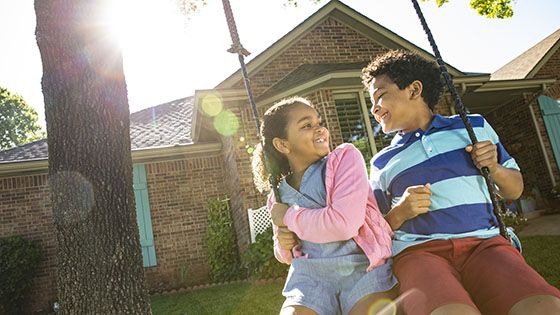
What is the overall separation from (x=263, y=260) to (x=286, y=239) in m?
6.15

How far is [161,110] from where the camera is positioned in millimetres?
14711

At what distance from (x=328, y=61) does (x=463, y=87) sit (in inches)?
129

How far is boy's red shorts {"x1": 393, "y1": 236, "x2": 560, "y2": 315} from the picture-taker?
5.49ft

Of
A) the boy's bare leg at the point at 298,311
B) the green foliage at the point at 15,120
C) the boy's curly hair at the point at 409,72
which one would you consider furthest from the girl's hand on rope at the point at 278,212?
the green foliage at the point at 15,120

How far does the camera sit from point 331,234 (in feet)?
6.34

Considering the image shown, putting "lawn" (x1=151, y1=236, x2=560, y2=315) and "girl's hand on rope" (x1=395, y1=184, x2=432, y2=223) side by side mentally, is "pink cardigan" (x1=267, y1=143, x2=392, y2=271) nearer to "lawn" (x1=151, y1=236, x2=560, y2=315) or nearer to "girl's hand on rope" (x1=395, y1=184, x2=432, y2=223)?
"girl's hand on rope" (x1=395, y1=184, x2=432, y2=223)

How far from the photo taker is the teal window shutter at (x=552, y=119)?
485 inches

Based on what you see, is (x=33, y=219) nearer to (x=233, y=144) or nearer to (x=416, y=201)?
(x=233, y=144)

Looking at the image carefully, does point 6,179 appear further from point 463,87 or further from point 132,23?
point 463,87

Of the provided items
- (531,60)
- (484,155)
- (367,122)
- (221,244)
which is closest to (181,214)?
(221,244)

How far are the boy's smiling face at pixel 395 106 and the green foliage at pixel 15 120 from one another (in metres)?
39.1

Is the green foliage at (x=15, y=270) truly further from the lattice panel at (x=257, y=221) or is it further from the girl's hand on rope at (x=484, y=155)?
the girl's hand on rope at (x=484, y=155)

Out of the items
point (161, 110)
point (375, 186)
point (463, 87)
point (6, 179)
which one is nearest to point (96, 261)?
point (375, 186)

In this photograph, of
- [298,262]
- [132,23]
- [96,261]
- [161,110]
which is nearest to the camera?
[298,262]
